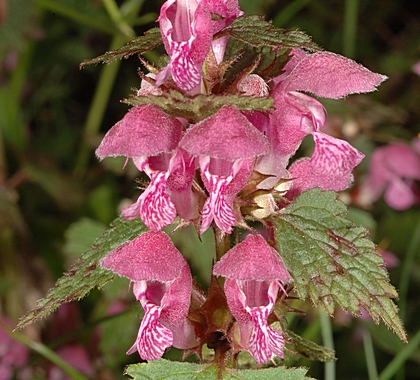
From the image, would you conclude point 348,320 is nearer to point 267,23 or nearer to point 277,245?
point 277,245

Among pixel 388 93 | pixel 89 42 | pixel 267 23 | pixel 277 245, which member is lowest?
pixel 89 42

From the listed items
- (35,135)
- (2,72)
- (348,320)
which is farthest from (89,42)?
(348,320)

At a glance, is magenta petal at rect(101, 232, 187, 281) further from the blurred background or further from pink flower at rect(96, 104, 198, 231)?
the blurred background

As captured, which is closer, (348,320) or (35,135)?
(348,320)

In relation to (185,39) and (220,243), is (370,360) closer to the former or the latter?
(220,243)

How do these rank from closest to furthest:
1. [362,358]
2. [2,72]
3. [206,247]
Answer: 1. [206,247]
2. [362,358]
3. [2,72]

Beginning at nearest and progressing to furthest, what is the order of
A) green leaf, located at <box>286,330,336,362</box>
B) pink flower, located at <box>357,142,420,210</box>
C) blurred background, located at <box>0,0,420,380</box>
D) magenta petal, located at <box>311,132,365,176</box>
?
1. magenta petal, located at <box>311,132,365,176</box>
2. green leaf, located at <box>286,330,336,362</box>
3. blurred background, located at <box>0,0,420,380</box>
4. pink flower, located at <box>357,142,420,210</box>

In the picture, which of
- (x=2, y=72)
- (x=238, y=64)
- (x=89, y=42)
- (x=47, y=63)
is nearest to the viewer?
(x=238, y=64)

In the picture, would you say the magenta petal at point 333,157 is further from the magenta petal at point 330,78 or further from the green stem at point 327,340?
the green stem at point 327,340

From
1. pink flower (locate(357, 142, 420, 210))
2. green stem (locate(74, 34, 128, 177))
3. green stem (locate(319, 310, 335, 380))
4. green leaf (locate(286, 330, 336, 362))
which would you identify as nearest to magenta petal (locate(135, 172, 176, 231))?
green leaf (locate(286, 330, 336, 362))
